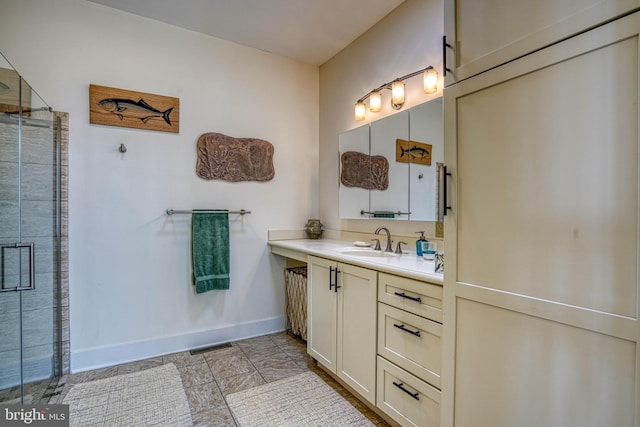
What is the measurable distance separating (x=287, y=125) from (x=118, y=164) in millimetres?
1505

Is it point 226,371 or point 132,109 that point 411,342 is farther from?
point 132,109

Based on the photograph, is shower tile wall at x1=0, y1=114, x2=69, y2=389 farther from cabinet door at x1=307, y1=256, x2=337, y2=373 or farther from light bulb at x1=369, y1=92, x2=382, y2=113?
light bulb at x1=369, y1=92, x2=382, y2=113

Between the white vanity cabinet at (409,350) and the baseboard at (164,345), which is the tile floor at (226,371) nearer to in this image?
the baseboard at (164,345)

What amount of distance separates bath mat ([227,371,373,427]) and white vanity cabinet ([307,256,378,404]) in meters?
0.12

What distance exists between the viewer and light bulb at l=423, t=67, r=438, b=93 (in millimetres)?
2043

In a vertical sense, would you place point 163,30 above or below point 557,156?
above

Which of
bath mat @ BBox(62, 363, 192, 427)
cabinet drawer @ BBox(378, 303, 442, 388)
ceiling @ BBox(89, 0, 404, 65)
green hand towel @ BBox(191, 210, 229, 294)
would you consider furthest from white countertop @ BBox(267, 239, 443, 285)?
ceiling @ BBox(89, 0, 404, 65)

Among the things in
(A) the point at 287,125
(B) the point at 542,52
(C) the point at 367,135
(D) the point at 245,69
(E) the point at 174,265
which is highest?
(D) the point at 245,69

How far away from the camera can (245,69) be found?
2.89 m

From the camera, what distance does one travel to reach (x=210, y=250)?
2645 mm

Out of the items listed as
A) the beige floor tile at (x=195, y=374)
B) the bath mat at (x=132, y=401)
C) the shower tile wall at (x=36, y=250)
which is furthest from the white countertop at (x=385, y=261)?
the shower tile wall at (x=36, y=250)

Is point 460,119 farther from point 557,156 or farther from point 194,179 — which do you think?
point 194,179

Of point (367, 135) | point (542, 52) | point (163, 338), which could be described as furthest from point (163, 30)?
point (542, 52)

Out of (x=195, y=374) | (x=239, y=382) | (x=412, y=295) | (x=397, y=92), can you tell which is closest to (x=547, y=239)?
(x=412, y=295)
